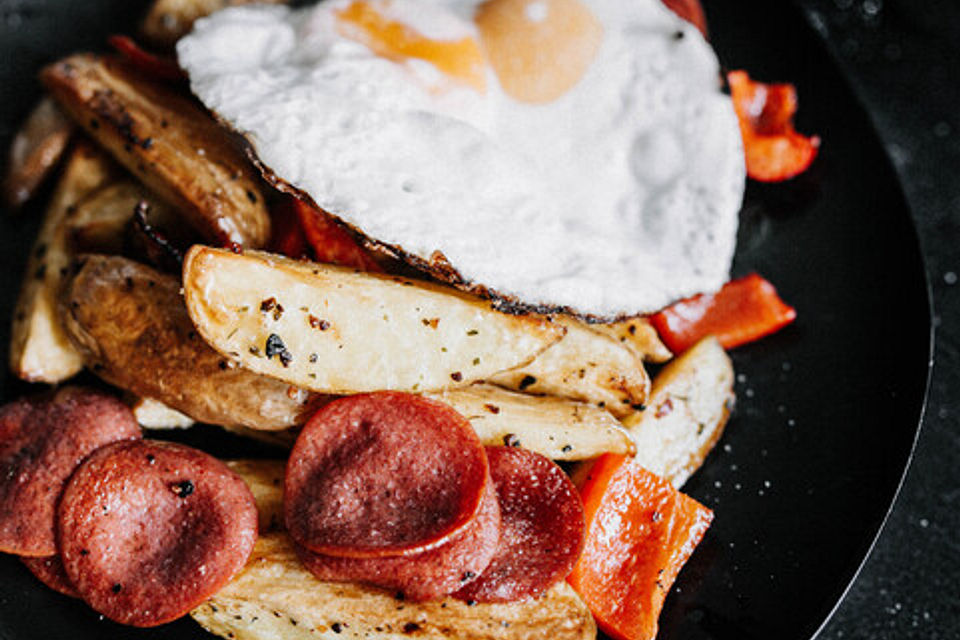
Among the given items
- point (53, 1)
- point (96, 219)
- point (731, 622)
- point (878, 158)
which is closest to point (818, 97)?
point (878, 158)

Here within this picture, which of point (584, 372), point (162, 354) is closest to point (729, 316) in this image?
point (584, 372)

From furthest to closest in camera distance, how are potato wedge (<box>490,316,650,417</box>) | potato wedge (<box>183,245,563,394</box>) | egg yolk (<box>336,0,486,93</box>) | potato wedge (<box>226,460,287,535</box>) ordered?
egg yolk (<box>336,0,486,93</box>)
potato wedge (<box>490,316,650,417</box>)
potato wedge (<box>226,460,287,535</box>)
potato wedge (<box>183,245,563,394</box>)

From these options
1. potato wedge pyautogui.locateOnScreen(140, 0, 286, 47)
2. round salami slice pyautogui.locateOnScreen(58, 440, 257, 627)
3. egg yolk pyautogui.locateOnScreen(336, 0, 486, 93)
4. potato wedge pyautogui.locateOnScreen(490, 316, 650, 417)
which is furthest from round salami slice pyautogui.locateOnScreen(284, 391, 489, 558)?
potato wedge pyautogui.locateOnScreen(140, 0, 286, 47)

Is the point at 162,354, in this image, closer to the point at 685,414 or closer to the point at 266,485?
the point at 266,485

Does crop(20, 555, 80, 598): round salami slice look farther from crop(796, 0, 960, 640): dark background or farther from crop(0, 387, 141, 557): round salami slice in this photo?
crop(796, 0, 960, 640): dark background

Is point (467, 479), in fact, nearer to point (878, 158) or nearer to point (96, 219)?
point (96, 219)
